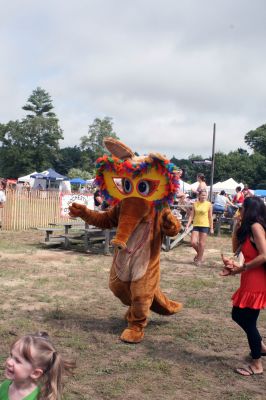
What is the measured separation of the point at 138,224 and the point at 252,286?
141 cm

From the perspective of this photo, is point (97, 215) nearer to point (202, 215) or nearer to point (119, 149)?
Result: point (119, 149)

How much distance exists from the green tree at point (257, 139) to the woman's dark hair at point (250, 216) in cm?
7077

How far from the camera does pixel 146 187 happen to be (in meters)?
4.76

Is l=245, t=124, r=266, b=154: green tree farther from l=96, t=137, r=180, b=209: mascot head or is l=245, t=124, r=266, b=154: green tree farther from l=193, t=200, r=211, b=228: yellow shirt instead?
l=96, t=137, r=180, b=209: mascot head

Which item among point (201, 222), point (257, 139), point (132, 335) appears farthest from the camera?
point (257, 139)

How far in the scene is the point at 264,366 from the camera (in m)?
4.22

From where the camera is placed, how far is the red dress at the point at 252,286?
3.79 m

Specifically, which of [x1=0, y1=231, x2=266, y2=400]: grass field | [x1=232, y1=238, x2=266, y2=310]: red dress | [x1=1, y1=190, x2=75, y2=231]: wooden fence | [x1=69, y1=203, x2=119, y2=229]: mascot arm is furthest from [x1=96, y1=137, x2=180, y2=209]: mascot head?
[x1=1, y1=190, x2=75, y2=231]: wooden fence

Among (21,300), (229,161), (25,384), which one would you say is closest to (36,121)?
(229,161)

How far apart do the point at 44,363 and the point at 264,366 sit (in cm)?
290

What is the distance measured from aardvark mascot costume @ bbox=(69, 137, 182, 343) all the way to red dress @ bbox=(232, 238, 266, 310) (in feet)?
3.54

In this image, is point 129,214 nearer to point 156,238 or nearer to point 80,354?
point 156,238

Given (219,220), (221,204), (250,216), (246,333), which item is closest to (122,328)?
(246,333)

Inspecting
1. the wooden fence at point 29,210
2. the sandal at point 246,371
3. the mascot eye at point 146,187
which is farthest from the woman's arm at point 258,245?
the wooden fence at point 29,210
